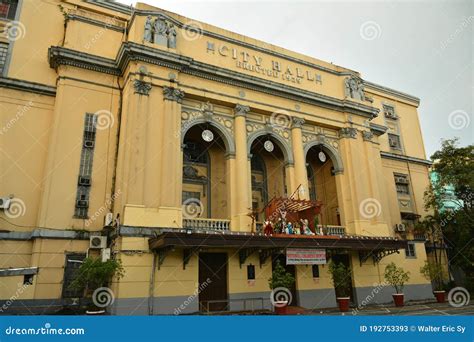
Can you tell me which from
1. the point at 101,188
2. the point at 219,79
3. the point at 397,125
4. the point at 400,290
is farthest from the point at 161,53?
the point at 397,125

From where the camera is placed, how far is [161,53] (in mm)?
18766

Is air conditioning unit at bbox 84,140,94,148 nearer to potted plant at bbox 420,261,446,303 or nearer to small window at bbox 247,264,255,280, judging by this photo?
small window at bbox 247,264,255,280

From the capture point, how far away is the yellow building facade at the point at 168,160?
16078 millimetres

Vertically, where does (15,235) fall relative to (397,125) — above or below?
below

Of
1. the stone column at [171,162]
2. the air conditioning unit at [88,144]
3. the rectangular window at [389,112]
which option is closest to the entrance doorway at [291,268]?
the stone column at [171,162]

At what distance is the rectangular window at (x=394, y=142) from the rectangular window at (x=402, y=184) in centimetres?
265

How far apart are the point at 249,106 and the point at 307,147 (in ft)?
15.7

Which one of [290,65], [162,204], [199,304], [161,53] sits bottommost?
[199,304]

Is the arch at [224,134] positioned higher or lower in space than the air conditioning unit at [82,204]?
higher

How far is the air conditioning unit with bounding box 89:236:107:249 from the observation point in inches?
656

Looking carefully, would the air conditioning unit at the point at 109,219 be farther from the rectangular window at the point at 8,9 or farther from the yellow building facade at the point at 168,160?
the rectangular window at the point at 8,9

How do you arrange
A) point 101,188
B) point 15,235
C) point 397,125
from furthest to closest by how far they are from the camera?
point 397,125
point 101,188
point 15,235

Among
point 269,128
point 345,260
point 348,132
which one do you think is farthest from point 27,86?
point 345,260

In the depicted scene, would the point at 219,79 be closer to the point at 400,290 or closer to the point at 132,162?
the point at 132,162
